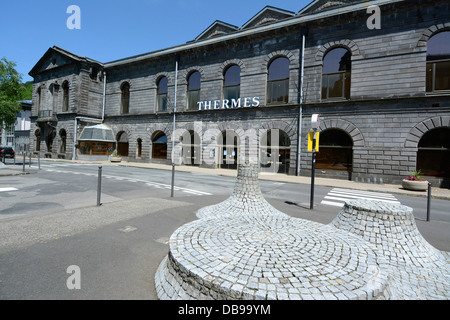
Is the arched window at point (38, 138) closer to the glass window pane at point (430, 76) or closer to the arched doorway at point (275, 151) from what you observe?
the arched doorway at point (275, 151)

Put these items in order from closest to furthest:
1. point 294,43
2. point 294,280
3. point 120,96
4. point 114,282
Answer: point 294,280
point 114,282
point 294,43
point 120,96

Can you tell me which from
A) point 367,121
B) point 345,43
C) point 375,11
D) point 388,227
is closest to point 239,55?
point 345,43

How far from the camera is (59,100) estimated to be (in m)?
31.8

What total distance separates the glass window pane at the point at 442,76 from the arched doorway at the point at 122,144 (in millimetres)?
30015

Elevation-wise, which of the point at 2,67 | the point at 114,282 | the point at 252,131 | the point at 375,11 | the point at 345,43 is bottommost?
the point at 114,282

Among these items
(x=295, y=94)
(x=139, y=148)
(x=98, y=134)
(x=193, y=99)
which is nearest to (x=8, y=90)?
(x=98, y=134)

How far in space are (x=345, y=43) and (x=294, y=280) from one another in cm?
1966

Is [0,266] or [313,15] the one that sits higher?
[313,15]

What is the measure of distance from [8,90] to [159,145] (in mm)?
13236

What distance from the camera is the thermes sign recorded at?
67.2 ft

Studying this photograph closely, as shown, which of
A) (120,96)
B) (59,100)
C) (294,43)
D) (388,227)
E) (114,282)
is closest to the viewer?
(114,282)

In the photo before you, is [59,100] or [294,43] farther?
[59,100]

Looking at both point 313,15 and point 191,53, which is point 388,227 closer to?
point 313,15

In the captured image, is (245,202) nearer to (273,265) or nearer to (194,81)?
(273,265)
